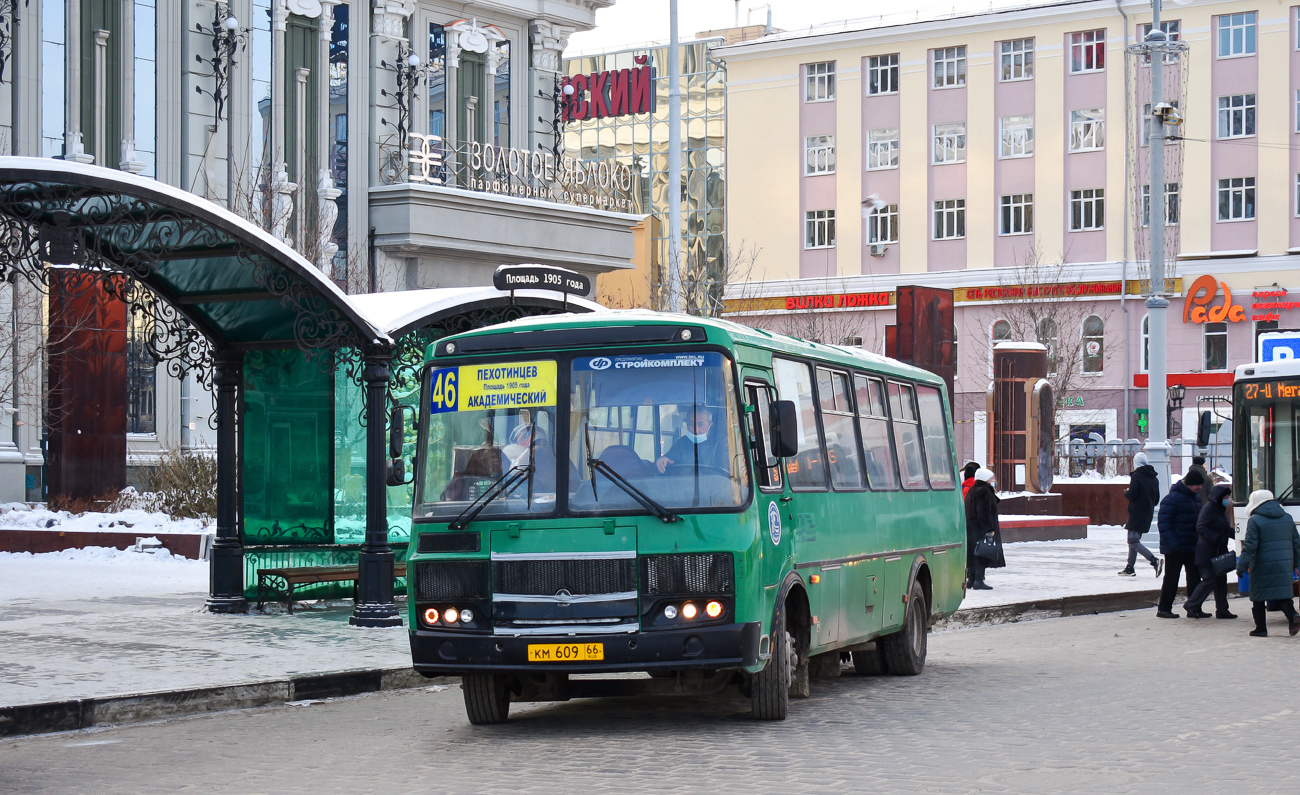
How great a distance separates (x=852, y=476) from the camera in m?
13.1

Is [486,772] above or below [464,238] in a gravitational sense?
below

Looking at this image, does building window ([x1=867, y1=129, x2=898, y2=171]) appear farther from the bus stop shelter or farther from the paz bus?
the bus stop shelter

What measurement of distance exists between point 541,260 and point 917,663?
26984 millimetres

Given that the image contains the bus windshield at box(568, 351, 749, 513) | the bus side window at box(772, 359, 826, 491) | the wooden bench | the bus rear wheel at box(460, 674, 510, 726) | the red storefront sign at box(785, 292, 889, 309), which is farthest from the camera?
the red storefront sign at box(785, 292, 889, 309)

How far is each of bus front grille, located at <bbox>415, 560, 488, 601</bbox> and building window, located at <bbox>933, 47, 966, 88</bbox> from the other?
187ft

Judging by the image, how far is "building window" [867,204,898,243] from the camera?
66.6 metres

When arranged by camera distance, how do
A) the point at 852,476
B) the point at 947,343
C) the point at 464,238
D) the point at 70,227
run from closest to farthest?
the point at 852,476
the point at 70,227
the point at 947,343
the point at 464,238

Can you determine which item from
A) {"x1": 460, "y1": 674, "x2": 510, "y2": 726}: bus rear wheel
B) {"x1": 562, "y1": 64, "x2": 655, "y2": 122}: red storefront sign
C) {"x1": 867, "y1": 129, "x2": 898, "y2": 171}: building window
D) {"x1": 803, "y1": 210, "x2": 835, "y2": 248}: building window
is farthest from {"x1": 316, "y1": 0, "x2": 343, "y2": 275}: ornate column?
{"x1": 562, "y1": 64, "x2": 655, "y2": 122}: red storefront sign

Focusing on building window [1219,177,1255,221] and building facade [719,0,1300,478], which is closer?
→ building facade [719,0,1300,478]

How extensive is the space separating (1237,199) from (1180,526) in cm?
4428

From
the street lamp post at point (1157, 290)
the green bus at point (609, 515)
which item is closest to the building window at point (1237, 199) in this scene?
the street lamp post at point (1157, 290)

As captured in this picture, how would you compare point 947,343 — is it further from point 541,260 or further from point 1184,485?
point 541,260

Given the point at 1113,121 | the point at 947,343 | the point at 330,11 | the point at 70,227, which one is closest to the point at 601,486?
the point at 70,227

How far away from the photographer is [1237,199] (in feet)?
197
